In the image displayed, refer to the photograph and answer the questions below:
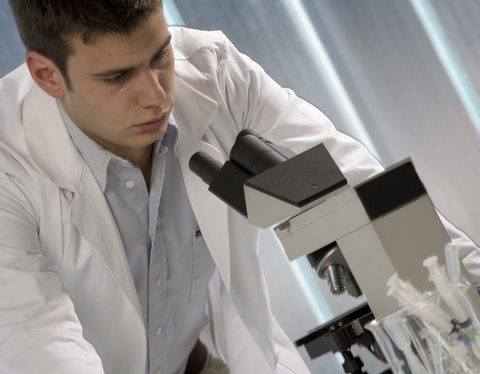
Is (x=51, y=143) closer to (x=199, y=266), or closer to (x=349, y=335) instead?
(x=199, y=266)

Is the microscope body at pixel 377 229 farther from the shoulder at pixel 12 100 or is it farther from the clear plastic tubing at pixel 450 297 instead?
the shoulder at pixel 12 100

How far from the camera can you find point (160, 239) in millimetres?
1386

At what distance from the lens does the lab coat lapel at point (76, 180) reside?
127cm

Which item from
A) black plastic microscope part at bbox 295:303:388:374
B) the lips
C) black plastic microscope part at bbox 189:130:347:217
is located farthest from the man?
black plastic microscope part at bbox 189:130:347:217

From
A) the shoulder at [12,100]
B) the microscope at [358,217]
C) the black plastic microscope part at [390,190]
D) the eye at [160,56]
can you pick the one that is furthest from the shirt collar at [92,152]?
the black plastic microscope part at [390,190]

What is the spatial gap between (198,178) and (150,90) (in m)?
0.31

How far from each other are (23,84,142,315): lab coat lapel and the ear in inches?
2.7

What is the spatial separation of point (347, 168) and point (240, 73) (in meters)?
0.49

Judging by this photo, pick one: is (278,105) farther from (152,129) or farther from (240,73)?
(152,129)

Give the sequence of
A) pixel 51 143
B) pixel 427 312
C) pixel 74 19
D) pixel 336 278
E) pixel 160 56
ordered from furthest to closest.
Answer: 1. pixel 51 143
2. pixel 160 56
3. pixel 74 19
4. pixel 336 278
5. pixel 427 312

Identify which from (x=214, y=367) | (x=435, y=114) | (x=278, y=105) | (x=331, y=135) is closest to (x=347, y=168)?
(x=331, y=135)

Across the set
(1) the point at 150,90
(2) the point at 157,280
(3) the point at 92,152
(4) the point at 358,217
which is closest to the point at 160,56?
(1) the point at 150,90

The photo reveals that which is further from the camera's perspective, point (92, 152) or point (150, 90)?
point (92, 152)

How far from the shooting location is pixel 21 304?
44.6 inches
